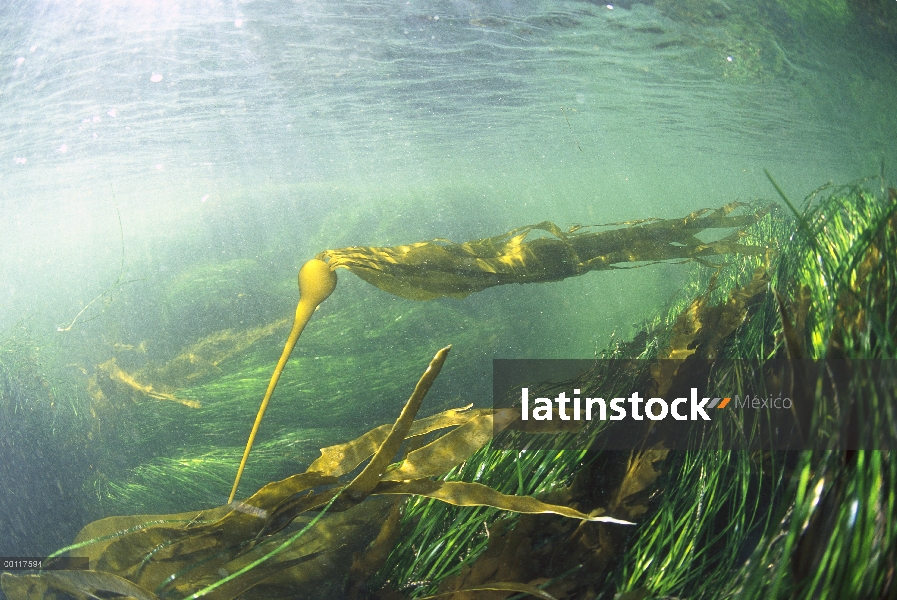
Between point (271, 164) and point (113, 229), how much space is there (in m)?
0.82

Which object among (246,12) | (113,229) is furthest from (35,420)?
(246,12)

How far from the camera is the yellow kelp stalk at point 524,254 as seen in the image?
1.82 meters

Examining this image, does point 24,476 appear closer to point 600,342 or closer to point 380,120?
point 600,342

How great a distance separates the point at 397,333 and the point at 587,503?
1307mm

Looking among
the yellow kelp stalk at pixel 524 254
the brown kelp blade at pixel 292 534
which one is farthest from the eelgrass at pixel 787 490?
the yellow kelp stalk at pixel 524 254

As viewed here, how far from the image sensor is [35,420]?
2064 millimetres

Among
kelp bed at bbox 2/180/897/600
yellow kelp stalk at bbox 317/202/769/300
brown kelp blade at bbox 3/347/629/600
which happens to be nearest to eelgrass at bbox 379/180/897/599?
kelp bed at bbox 2/180/897/600

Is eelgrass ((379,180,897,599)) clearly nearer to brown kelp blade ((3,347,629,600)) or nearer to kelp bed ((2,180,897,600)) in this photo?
kelp bed ((2,180,897,600))

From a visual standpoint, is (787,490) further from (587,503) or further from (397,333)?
(397,333)

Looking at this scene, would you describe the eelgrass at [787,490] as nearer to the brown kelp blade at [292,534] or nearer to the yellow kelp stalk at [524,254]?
the brown kelp blade at [292,534]

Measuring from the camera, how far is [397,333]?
2.47 metres

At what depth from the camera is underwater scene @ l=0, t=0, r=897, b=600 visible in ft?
3.99

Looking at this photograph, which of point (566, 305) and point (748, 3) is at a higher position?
point (748, 3)

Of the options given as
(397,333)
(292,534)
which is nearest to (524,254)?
(397,333)
